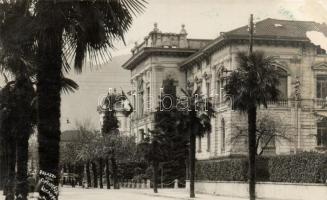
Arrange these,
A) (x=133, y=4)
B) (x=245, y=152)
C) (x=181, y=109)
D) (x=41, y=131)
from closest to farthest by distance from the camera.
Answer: (x=133, y=4)
(x=41, y=131)
(x=181, y=109)
(x=245, y=152)

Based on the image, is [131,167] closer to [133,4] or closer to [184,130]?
[184,130]

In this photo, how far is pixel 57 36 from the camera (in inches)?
470

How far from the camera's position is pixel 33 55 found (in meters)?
12.8

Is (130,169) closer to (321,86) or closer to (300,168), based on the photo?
(321,86)

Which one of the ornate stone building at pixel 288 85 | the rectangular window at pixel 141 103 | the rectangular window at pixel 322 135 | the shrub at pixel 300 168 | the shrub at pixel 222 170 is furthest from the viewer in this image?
the rectangular window at pixel 141 103

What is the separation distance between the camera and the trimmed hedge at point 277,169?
115 feet

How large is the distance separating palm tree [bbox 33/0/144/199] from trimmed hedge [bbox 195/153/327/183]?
24343 mm

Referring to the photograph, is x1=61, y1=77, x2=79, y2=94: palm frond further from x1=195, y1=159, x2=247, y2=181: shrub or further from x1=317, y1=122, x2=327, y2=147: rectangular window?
x1=317, y1=122, x2=327, y2=147: rectangular window

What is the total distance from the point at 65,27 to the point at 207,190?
1589 inches

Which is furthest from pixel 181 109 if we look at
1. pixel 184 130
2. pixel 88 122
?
pixel 88 122

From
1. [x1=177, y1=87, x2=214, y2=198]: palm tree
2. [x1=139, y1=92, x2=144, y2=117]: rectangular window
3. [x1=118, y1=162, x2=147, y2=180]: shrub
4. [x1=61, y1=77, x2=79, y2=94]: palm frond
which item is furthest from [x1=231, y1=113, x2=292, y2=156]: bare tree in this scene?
[x1=61, y1=77, x2=79, y2=94]: palm frond

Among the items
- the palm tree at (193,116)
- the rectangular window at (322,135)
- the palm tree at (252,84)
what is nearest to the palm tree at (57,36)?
the palm tree at (252,84)

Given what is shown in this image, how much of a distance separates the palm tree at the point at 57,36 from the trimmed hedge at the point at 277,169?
24.3 meters

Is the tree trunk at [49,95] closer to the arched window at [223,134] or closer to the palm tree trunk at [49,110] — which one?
the palm tree trunk at [49,110]
